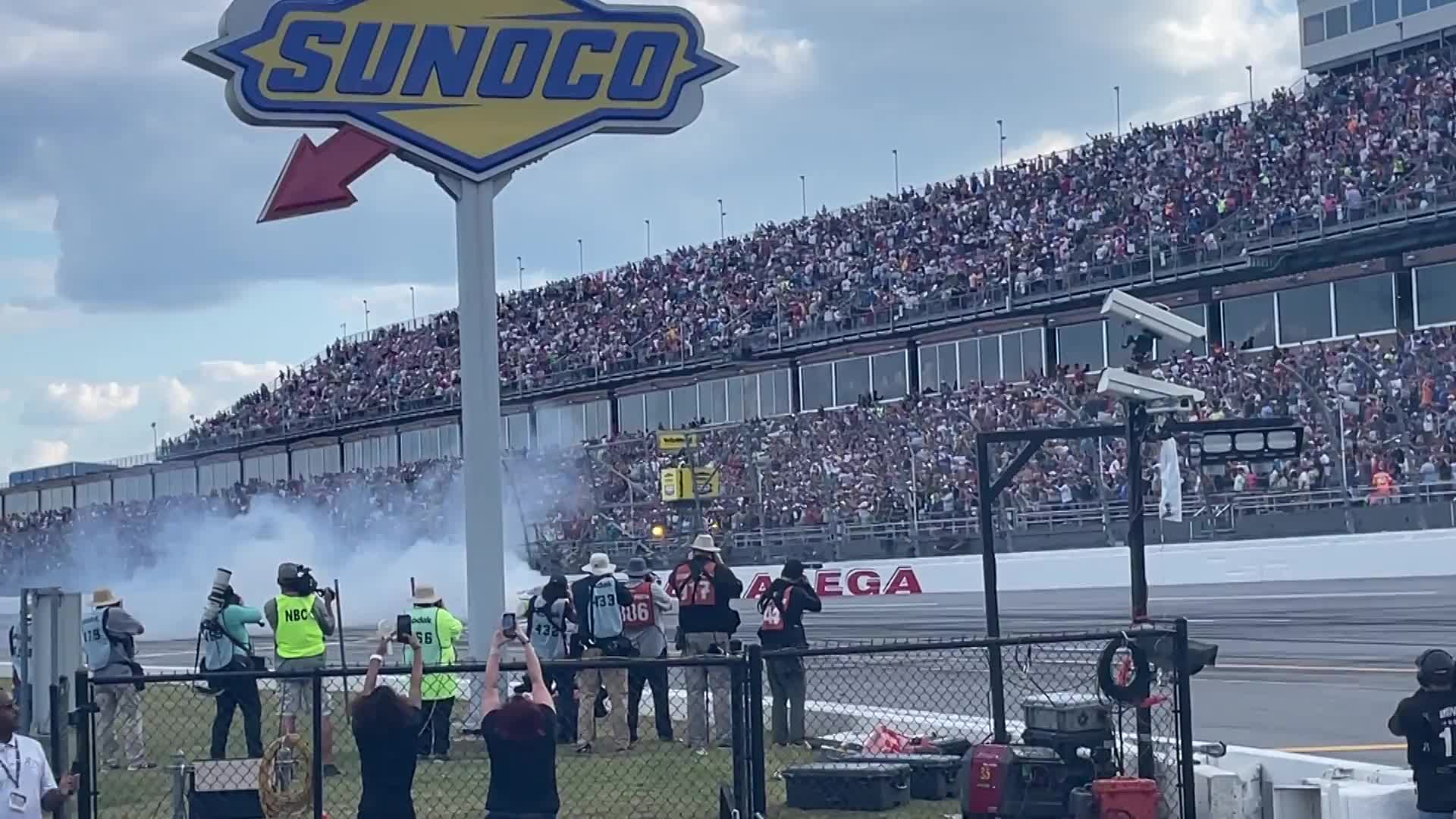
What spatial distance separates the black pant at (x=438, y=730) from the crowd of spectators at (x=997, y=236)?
26.8m

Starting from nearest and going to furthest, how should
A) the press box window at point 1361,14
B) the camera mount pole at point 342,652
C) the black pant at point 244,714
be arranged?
the camera mount pole at point 342,652, the black pant at point 244,714, the press box window at point 1361,14

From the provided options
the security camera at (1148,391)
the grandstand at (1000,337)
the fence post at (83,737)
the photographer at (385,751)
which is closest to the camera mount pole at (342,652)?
the photographer at (385,751)

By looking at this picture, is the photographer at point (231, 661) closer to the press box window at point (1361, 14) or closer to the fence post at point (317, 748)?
the fence post at point (317, 748)

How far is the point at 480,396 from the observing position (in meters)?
14.5

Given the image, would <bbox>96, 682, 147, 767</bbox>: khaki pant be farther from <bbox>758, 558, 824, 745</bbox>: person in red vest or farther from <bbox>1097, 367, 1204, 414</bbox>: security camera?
<bbox>1097, 367, 1204, 414</bbox>: security camera

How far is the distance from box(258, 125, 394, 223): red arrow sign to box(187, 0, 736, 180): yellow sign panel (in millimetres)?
463

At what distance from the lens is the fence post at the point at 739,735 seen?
8.37 metres

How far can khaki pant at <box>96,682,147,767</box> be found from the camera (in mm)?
14727

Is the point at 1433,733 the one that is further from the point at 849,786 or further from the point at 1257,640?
the point at 1257,640

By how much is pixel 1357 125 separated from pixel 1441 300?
3895 mm

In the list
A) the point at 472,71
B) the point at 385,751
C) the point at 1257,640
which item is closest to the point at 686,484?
the point at 1257,640

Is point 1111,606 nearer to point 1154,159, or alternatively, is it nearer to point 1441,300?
point 1441,300

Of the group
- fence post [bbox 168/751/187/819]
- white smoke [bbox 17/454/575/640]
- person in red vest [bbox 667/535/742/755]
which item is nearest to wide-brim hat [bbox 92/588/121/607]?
person in red vest [bbox 667/535/742/755]

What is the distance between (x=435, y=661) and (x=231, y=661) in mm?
1549
